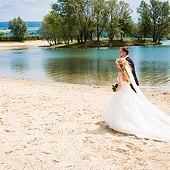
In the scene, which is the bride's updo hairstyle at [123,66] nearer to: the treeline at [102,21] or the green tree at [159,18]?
the treeline at [102,21]

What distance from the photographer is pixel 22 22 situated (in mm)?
144500

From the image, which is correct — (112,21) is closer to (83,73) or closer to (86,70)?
(86,70)

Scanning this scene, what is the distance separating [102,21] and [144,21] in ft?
56.3

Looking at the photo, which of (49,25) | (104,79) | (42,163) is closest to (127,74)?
(42,163)

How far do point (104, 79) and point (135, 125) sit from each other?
716 inches

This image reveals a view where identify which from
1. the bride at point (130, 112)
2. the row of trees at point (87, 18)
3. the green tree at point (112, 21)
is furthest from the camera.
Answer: the green tree at point (112, 21)

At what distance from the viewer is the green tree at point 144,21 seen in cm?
10981

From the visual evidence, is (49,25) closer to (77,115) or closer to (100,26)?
(100,26)

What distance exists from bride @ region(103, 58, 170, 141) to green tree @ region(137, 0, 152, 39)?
4103 inches

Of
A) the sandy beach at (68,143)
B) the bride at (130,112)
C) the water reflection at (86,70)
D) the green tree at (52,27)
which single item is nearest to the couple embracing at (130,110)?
the bride at (130,112)

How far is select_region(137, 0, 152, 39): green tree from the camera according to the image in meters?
110

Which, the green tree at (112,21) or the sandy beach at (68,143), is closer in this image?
the sandy beach at (68,143)

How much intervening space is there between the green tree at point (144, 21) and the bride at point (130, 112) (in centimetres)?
10422

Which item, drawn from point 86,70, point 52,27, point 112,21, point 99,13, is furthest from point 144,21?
point 86,70
